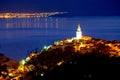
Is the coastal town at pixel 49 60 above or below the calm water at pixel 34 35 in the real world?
above

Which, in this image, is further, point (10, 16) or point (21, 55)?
point (10, 16)

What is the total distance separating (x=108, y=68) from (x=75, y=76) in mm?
1112

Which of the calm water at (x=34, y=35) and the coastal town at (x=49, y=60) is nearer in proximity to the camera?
the coastal town at (x=49, y=60)

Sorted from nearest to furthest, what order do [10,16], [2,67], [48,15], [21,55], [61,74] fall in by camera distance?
1. [2,67]
2. [61,74]
3. [21,55]
4. [10,16]
5. [48,15]

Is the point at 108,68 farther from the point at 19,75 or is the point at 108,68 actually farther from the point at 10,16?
the point at 10,16

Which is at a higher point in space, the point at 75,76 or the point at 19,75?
the point at 75,76

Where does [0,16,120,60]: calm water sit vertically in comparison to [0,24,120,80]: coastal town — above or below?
below

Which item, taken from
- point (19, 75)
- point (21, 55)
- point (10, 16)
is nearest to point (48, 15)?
point (10, 16)

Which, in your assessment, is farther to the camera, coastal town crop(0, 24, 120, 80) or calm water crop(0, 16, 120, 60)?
calm water crop(0, 16, 120, 60)

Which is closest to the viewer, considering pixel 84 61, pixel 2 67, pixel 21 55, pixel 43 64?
pixel 2 67

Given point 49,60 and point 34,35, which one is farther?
point 34,35

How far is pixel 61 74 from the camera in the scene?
36.0 feet

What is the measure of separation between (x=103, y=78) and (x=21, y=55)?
27.1m

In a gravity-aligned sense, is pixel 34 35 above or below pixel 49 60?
below
